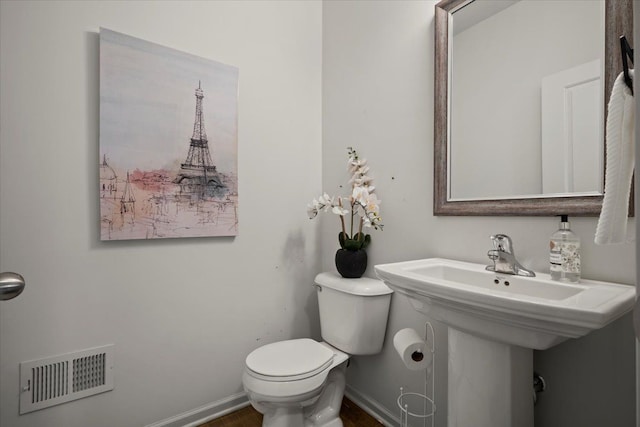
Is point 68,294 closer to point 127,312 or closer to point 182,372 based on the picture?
point 127,312

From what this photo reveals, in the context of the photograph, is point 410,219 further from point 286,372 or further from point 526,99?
point 286,372

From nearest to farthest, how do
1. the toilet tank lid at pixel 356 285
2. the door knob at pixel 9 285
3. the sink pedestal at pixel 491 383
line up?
the door knob at pixel 9 285, the sink pedestal at pixel 491 383, the toilet tank lid at pixel 356 285

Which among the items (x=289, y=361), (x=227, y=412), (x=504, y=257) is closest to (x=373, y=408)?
(x=289, y=361)

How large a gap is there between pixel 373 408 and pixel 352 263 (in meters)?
0.77

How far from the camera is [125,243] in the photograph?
52.2 inches

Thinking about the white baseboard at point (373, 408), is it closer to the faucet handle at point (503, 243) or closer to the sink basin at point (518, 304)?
the sink basin at point (518, 304)

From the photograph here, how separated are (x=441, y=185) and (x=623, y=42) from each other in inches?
27.7

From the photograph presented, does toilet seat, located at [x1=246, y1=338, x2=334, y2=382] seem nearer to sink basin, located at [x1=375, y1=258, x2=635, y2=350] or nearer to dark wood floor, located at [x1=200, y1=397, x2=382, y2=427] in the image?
dark wood floor, located at [x1=200, y1=397, x2=382, y2=427]

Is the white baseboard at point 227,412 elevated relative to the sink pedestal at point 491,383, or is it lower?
lower

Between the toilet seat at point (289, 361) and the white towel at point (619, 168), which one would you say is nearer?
the white towel at point (619, 168)

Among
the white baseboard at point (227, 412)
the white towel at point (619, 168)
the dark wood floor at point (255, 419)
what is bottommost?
the dark wood floor at point (255, 419)

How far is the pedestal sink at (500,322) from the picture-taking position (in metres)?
0.64

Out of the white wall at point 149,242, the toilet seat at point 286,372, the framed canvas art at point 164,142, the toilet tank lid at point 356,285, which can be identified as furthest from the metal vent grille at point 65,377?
the toilet tank lid at point 356,285

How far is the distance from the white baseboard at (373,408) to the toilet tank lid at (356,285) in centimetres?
61
